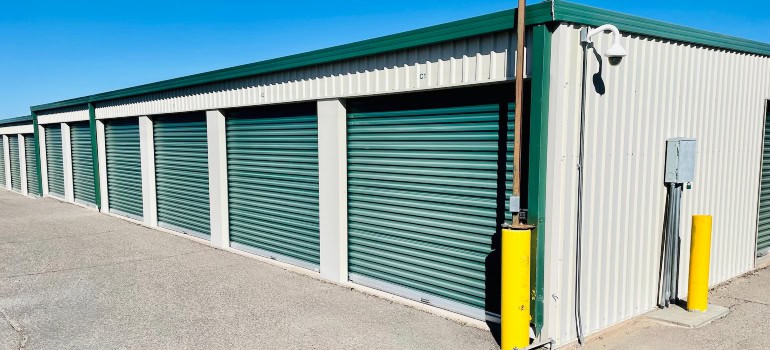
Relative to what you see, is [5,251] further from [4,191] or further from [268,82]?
[4,191]

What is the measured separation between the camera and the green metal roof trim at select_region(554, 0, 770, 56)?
5020mm

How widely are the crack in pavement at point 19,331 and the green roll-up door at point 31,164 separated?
64.3 ft

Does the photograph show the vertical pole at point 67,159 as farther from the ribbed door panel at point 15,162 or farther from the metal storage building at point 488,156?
the metal storage building at point 488,156

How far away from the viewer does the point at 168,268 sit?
9055mm

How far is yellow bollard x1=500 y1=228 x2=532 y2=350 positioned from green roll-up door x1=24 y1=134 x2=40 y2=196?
24.3 meters

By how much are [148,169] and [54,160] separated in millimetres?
10193

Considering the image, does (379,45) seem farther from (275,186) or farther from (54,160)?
(54,160)

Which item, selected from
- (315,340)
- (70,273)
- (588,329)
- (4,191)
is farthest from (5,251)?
(4,191)

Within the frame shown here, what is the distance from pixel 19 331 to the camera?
5996 millimetres

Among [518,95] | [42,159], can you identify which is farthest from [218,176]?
[42,159]

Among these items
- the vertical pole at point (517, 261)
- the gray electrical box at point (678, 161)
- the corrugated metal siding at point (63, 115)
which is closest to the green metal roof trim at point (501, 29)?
the vertical pole at point (517, 261)

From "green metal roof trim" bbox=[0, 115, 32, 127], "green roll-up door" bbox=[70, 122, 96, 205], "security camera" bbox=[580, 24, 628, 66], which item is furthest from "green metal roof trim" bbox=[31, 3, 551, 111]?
"green metal roof trim" bbox=[0, 115, 32, 127]

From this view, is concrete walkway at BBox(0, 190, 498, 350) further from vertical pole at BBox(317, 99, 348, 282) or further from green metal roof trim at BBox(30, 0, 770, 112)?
green metal roof trim at BBox(30, 0, 770, 112)

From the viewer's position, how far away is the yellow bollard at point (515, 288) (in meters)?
5.02
